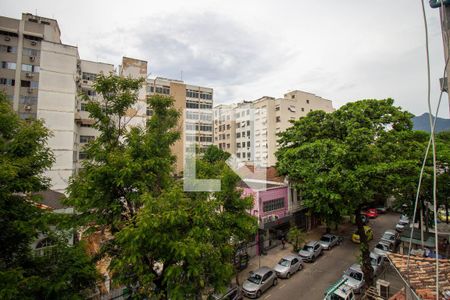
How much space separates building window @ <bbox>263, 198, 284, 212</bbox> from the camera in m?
18.5

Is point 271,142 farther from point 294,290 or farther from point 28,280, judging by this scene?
point 28,280

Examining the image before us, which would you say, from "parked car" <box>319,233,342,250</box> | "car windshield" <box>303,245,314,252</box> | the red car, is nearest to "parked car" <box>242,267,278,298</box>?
"car windshield" <box>303,245,314,252</box>

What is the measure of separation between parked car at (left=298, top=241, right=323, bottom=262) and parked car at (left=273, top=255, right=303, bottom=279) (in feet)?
3.59

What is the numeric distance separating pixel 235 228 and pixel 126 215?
571cm

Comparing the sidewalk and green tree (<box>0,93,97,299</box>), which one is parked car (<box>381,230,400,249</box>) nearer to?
the sidewalk

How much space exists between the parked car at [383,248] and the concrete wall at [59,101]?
2878cm

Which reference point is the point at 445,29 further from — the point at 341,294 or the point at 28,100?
the point at 28,100

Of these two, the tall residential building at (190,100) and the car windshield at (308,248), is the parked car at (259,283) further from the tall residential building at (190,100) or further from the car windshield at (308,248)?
the tall residential building at (190,100)

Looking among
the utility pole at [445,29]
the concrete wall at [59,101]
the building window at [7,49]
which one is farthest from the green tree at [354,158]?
the building window at [7,49]

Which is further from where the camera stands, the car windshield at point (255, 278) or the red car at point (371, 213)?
the red car at point (371, 213)

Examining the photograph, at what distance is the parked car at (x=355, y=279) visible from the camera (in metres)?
12.1

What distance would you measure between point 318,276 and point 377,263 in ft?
12.8

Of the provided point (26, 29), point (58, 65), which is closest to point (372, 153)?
point (58, 65)

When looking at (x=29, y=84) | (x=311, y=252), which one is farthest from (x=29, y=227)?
(x=29, y=84)
